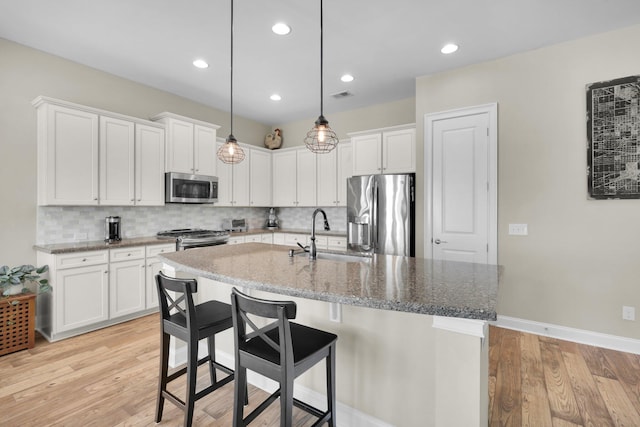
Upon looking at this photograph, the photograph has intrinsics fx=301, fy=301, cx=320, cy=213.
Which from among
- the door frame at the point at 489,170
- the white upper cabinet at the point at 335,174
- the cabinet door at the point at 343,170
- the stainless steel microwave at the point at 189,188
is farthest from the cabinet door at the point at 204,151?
the door frame at the point at 489,170

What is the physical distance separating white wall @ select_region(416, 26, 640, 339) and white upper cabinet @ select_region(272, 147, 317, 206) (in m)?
2.62

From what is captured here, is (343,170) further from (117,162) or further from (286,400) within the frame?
(286,400)

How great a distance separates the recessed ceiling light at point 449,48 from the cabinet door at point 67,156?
3757 mm

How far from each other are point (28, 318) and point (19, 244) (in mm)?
785

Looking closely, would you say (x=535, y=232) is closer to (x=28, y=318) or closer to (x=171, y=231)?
(x=171, y=231)

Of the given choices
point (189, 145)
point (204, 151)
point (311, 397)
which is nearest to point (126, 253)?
point (189, 145)

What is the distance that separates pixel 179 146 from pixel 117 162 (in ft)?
2.60

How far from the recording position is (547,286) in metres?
3.05

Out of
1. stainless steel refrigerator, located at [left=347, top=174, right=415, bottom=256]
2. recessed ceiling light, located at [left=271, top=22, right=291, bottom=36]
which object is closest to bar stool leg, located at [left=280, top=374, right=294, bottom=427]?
stainless steel refrigerator, located at [left=347, top=174, right=415, bottom=256]

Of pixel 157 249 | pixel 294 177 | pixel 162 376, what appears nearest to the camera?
pixel 162 376

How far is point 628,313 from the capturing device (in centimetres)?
271

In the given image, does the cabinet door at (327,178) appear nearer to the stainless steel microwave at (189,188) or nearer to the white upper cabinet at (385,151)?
the white upper cabinet at (385,151)

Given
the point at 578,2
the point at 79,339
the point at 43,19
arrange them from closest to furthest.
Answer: the point at 578,2
the point at 43,19
the point at 79,339

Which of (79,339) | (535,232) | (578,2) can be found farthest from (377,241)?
(79,339)
